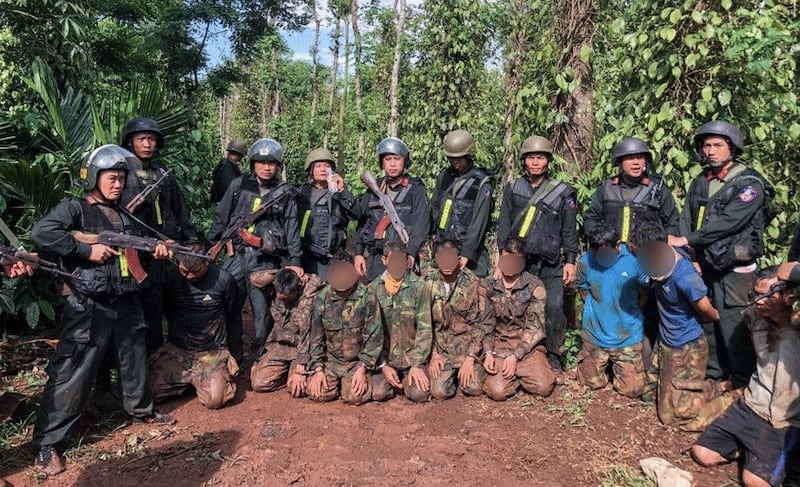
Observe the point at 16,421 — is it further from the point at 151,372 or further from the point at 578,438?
the point at 578,438

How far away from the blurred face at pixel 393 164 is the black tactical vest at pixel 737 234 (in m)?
2.73

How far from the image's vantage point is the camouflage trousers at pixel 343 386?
15.3ft

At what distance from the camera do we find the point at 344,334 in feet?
15.8

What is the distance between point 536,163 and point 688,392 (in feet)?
7.60

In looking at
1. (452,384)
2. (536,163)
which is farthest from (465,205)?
(452,384)

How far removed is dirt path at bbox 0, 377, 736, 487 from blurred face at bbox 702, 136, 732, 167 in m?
2.02

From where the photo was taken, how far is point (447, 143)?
218 inches

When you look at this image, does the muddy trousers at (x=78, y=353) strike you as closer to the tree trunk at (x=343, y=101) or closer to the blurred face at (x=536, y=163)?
the blurred face at (x=536, y=163)

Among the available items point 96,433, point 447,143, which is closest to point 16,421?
point 96,433

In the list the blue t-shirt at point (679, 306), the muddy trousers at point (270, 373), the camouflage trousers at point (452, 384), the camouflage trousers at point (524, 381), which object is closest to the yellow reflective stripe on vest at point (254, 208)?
the muddy trousers at point (270, 373)

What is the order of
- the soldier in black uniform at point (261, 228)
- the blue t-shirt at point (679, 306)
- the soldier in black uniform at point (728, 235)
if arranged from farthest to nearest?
the soldier in black uniform at point (261, 228) < the soldier in black uniform at point (728, 235) < the blue t-shirt at point (679, 306)

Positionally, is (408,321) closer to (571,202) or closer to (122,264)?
(571,202)

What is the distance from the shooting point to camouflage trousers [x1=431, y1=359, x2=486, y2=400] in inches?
186

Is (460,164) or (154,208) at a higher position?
(460,164)
